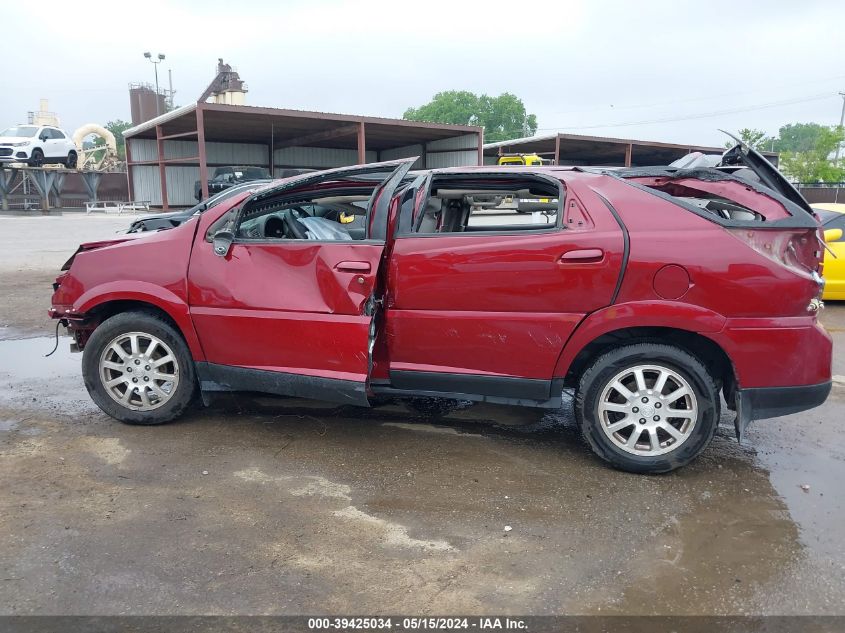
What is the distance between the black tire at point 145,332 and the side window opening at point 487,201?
1808 mm

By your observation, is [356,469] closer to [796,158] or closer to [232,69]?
[232,69]

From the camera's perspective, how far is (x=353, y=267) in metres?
3.84

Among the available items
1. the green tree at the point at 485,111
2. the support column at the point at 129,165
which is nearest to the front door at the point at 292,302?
the support column at the point at 129,165

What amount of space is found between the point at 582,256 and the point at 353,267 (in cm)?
134

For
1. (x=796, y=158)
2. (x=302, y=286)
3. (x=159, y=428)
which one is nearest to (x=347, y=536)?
(x=302, y=286)

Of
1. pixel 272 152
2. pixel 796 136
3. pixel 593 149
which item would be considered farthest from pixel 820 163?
pixel 796 136

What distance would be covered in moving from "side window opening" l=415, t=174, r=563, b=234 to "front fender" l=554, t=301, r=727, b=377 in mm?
615


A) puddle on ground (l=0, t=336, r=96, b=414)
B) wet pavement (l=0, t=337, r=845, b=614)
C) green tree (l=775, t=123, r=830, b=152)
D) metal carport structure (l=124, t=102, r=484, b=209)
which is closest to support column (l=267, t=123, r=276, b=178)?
metal carport structure (l=124, t=102, r=484, b=209)

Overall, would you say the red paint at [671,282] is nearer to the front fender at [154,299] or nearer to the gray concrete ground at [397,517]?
the gray concrete ground at [397,517]

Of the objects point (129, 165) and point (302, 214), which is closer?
point (302, 214)

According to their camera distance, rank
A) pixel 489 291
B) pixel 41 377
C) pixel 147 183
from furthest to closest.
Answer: pixel 147 183 → pixel 41 377 → pixel 489 291

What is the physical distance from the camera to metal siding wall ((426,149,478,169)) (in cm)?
2811

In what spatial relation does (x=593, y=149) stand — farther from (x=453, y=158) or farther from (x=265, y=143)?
(x=265, y=143)

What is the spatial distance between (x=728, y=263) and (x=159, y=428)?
3.75 metres
